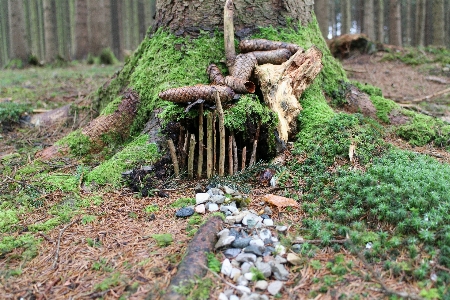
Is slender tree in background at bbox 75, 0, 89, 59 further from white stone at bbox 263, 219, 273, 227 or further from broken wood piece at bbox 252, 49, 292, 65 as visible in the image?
white stone at bbox 263, 219, 273, 227

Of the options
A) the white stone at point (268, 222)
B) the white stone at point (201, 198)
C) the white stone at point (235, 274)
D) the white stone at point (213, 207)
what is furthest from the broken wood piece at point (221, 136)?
the white stone at point (235, 274)

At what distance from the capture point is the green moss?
152 inches

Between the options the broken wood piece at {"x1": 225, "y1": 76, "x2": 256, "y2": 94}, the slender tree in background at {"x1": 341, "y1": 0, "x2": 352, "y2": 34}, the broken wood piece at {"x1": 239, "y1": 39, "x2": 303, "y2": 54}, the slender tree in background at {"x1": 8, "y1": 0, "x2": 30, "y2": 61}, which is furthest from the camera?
the slender tree in background at {"x1": 341, "y1": 0, "x2": 352, "y2": 34}

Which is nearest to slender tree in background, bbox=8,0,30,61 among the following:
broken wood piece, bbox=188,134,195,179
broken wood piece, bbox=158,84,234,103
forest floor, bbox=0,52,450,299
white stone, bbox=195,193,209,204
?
forest floor, bbox=0,52,450,299

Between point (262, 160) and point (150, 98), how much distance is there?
1.77 metres

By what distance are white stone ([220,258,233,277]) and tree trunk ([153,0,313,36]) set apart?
329 cm

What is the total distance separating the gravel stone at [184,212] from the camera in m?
3.17

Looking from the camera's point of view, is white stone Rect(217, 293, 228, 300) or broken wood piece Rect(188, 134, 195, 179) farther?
broken wood piece Rect(188, 134, 195, 179)

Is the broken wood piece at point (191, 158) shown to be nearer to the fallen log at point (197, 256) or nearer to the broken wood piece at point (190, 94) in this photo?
the broken wood piece at point (190, 94)

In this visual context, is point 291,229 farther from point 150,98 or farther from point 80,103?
point 80,103

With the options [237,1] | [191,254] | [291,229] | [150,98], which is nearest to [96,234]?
[191,254]

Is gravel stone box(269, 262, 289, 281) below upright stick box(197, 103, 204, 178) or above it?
below

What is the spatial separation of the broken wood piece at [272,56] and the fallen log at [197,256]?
7.57 feet

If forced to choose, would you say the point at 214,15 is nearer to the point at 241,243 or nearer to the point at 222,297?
the point at 241,243
